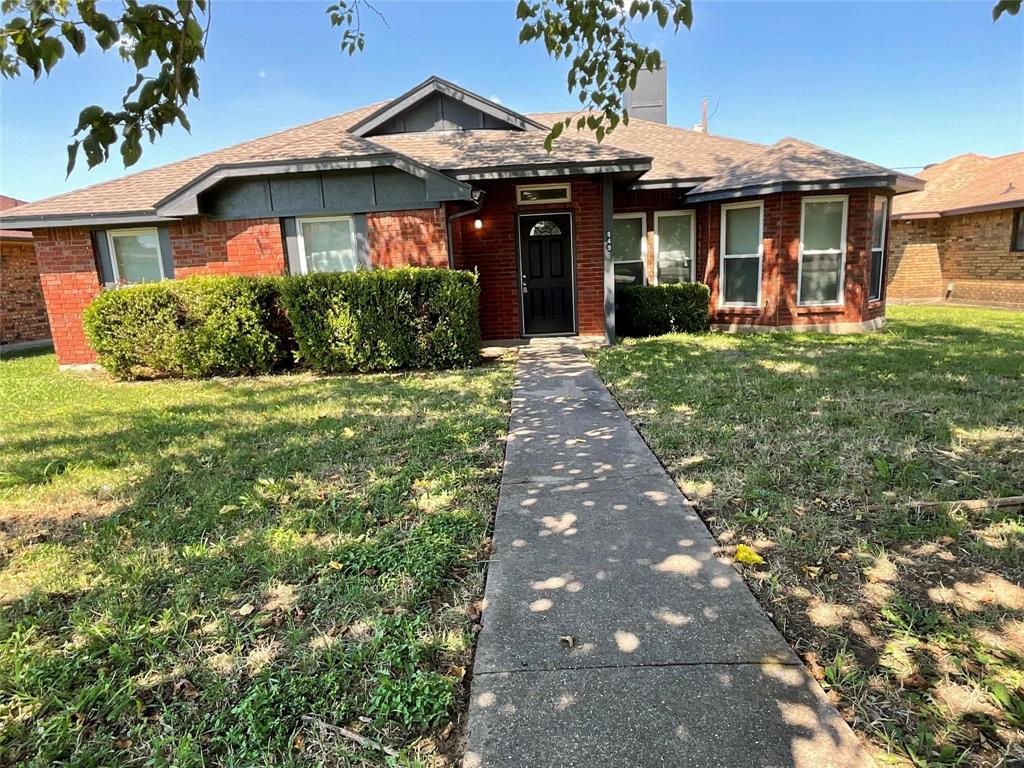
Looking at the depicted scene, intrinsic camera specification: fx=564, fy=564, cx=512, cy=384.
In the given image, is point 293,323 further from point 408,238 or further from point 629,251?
point 629,251

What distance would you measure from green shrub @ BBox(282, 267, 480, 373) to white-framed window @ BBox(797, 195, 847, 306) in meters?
6.95

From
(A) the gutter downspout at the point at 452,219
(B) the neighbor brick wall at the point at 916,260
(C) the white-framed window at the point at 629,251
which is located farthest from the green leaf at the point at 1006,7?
(B) the neighbor brick wall at the point at 916,260

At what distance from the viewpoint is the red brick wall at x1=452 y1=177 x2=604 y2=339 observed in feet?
34.5

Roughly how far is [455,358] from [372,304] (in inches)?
58.6

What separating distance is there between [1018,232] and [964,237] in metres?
1.69

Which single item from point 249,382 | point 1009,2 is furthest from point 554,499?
point 249,382

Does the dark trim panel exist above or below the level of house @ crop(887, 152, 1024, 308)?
above

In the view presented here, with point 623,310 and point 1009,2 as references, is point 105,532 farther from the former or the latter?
point 623,310

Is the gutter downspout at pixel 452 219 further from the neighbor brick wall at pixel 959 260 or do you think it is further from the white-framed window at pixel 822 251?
the neighbor brick wall at pixel 959 260

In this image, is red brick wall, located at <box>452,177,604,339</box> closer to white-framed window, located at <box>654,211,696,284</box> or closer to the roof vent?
white-framed window, located at <box>654,211,696,284</box>

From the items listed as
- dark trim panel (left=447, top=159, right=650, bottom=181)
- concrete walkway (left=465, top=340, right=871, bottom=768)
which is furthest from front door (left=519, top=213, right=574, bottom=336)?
concrete walkway (left=465, top=340, right=871, bottom=768)

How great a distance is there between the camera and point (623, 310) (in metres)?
12.0

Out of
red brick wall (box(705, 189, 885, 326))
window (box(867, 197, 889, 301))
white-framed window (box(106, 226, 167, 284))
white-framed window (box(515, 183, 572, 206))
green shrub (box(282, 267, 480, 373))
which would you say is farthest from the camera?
window (box(867, 197, 889, 301))

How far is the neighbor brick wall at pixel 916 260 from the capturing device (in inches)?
715
